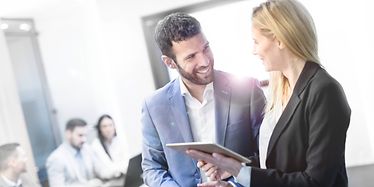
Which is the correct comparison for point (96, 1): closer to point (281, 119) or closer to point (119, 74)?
point (119, 74)

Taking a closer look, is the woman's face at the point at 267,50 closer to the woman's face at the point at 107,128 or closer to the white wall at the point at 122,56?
the white wall at the point at 122,56

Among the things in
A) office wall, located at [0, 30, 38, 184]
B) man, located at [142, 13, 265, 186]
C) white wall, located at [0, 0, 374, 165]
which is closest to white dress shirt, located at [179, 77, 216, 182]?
man, located at [142, 13, 265, 186]

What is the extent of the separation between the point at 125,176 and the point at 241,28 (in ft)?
2.61

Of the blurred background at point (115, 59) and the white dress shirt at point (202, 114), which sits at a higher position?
the blurred background at point (115, 59)

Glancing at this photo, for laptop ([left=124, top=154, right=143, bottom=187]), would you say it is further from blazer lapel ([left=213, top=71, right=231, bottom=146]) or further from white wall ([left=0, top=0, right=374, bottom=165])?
blazer lapel ([left=213, top=71, right=231, bottom=146])

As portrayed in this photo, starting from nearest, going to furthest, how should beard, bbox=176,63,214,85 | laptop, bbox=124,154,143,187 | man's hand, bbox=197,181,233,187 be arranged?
man's hand, bbox=197,181,233,187 → beard, bbox=176,63,214,85 → laptop, bbox=124,154,143,187

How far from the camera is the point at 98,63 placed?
1.81 metres

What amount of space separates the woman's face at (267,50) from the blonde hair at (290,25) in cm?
2

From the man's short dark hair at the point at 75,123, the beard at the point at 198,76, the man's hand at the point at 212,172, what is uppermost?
the beard at the point at 198,76

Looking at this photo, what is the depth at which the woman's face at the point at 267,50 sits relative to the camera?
135 cm

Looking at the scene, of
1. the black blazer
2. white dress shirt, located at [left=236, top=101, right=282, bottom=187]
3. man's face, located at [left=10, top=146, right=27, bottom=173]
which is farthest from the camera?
man's face, located at [left=10, top=146, right=27, bottom=173]

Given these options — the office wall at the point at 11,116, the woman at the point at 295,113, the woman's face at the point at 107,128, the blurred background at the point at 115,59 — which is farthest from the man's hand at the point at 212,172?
the office wall at the point at 11,116

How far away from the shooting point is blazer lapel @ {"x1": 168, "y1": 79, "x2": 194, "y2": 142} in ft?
5.10

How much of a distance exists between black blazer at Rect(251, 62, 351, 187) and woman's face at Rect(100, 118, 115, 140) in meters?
0.74
